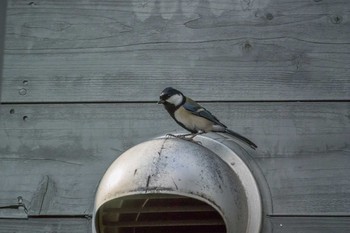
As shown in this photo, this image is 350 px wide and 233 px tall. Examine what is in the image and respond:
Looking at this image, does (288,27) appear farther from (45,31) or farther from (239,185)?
(45,31)

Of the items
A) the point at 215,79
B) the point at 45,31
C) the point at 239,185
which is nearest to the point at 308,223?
the point at 239,185

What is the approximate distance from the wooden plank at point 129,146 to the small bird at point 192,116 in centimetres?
5

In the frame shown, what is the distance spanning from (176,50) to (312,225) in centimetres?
40

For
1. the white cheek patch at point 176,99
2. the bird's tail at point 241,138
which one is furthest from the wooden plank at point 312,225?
the white cheek patch at point 176,99

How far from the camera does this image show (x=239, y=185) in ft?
4.68

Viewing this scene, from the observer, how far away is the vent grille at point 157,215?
1.32 m

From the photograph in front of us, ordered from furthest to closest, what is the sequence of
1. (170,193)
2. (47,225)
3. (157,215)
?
(47,225) < (157,215) < (170,193)

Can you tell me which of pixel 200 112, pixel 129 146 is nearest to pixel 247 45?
pixel 200 112

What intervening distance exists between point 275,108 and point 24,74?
1.53ft

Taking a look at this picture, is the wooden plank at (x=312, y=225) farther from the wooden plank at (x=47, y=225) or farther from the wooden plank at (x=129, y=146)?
the wooden plank at (x=47, y=225)

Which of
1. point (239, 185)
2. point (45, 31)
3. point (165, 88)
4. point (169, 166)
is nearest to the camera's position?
point (169, 166)

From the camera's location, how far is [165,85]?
157cm

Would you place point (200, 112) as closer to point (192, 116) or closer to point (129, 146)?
point (192, 116)

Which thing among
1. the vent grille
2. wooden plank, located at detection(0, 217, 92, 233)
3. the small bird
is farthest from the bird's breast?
wooden plank, located at detection(0, 217, 92, 233)
